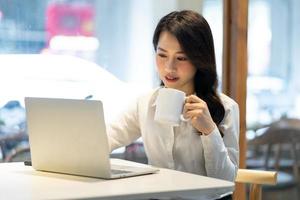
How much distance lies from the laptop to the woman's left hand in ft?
0.61

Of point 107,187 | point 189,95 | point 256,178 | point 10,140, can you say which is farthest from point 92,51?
point 107,187

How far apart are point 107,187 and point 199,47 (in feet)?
2.25

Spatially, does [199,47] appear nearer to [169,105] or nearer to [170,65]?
[170,65]

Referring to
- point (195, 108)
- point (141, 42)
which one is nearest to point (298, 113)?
point (141, 42)

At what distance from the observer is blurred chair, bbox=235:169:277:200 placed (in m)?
1.58

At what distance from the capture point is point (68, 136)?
136cm

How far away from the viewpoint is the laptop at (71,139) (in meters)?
1.29

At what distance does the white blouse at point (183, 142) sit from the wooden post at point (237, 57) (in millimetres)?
748

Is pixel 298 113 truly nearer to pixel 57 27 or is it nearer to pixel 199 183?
pixel 57 27

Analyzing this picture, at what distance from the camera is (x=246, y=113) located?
2639 mm

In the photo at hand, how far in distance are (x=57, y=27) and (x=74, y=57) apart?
0.49 ft

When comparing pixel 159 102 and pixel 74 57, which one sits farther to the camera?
pixel 74 57

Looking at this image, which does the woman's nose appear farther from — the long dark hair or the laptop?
the laptop

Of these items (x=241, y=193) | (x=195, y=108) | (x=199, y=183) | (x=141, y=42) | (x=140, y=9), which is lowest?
(x=241, y=193)
